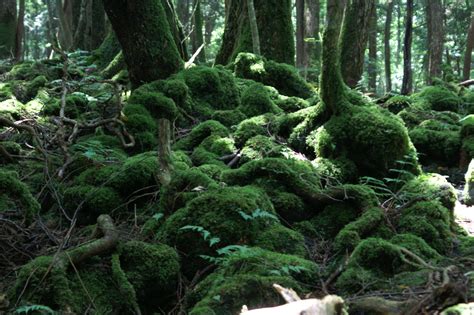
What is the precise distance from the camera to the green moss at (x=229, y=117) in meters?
8.16

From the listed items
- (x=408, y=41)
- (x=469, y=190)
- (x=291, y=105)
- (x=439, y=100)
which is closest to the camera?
(x=469, y=190)

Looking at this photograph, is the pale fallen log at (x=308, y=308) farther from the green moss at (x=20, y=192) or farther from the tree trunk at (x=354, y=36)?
the tree trunk at (x=354, y=36)

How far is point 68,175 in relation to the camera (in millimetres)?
6246

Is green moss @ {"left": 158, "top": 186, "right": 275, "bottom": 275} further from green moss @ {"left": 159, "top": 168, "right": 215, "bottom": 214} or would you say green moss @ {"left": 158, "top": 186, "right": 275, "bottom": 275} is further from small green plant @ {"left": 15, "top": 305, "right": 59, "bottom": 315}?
small green plant @ {"left": 15, "top": 305, "right": 59, "bottom": 315}

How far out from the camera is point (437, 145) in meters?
7.75

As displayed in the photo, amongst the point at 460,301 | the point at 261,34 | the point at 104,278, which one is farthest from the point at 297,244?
the point at 261,34

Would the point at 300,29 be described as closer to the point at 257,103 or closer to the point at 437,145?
the point at 257,103

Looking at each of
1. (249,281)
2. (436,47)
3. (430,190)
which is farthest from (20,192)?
(436,47)

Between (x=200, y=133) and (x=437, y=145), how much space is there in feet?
11.7

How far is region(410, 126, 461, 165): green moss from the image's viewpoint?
7.64 metres

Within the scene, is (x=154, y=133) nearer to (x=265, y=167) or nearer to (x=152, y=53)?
(x=152, y=53)

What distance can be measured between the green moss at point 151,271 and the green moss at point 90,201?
1.14 m

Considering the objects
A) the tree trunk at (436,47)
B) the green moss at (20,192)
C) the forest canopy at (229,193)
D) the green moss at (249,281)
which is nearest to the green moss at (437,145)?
the forest canopy at (229,193)

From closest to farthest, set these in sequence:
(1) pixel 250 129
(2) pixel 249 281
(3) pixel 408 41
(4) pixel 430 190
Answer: (2) pixel 249 281
(4) pixel 430 190
(1) pixel 250 129
(3) pixel 408 41
